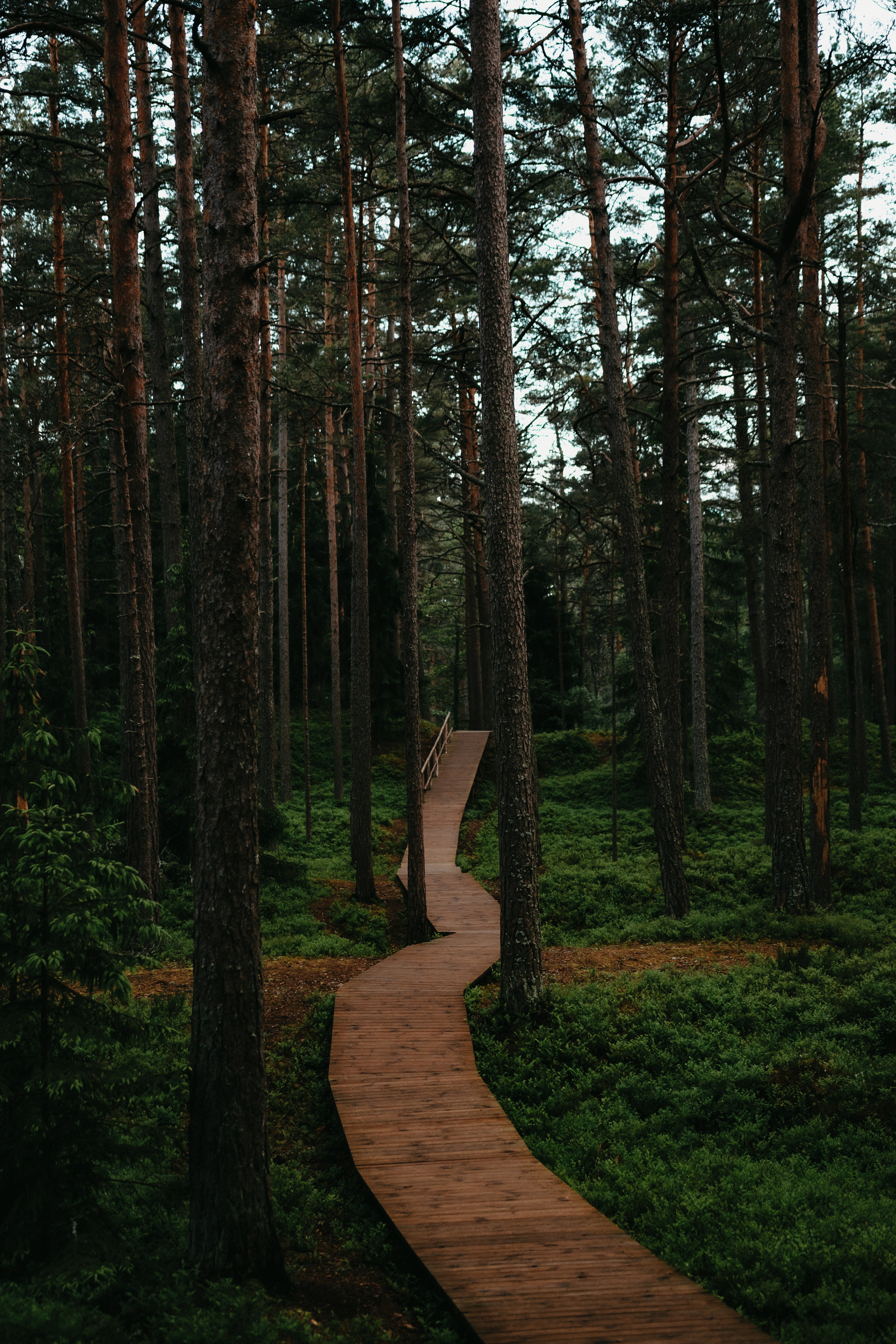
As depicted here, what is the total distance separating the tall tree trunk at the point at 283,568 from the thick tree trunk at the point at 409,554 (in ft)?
32.7

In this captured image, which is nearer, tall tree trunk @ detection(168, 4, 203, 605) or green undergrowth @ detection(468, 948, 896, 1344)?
green undergrowth @ detection(468, 948, 896, 1344)

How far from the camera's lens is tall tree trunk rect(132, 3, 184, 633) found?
1330 cm

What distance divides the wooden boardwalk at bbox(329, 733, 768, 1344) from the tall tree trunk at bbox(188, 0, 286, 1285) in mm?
1117

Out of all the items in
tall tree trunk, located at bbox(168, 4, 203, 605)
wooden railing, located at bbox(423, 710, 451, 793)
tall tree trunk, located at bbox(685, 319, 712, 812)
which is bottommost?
wooden railing, located at bbox(423, 710, 451, 793)

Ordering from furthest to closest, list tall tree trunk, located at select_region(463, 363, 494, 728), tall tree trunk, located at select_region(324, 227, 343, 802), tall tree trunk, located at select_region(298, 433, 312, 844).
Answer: tall tree trunk, located at select_region(463, 363, 494, 728), tall tree trunk, located at select_region(324, 227, 343, 802), tall tree trunk, located at select_region(298, 433, 312, 844)

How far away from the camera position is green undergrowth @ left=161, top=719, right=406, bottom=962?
12.7 m

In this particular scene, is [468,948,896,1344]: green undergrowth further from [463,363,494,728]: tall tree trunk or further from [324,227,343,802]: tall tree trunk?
[324,227,343,802]: tall tree trunk

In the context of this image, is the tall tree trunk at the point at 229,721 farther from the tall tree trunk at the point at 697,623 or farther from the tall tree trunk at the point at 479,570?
the tall tree trunk at the point at 697,623

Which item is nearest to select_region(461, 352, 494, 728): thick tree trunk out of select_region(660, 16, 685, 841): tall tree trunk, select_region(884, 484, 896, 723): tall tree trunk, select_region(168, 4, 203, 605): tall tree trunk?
select_region(660, 16, 685, 841): tall tree trunk

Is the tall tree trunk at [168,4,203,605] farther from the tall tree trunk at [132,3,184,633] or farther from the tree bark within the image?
the tree bark

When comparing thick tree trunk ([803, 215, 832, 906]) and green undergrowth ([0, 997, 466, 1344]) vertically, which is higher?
thick tree trunk ([803, 215, 832, 906])

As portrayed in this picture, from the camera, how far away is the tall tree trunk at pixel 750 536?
2244 cm

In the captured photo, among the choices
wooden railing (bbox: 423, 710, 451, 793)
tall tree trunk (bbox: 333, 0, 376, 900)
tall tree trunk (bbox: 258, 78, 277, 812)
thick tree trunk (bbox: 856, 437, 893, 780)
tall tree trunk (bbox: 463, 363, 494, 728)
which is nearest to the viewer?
tall tree trunk (bbox: 333, 0, 376, 900)

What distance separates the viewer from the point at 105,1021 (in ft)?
15.7
